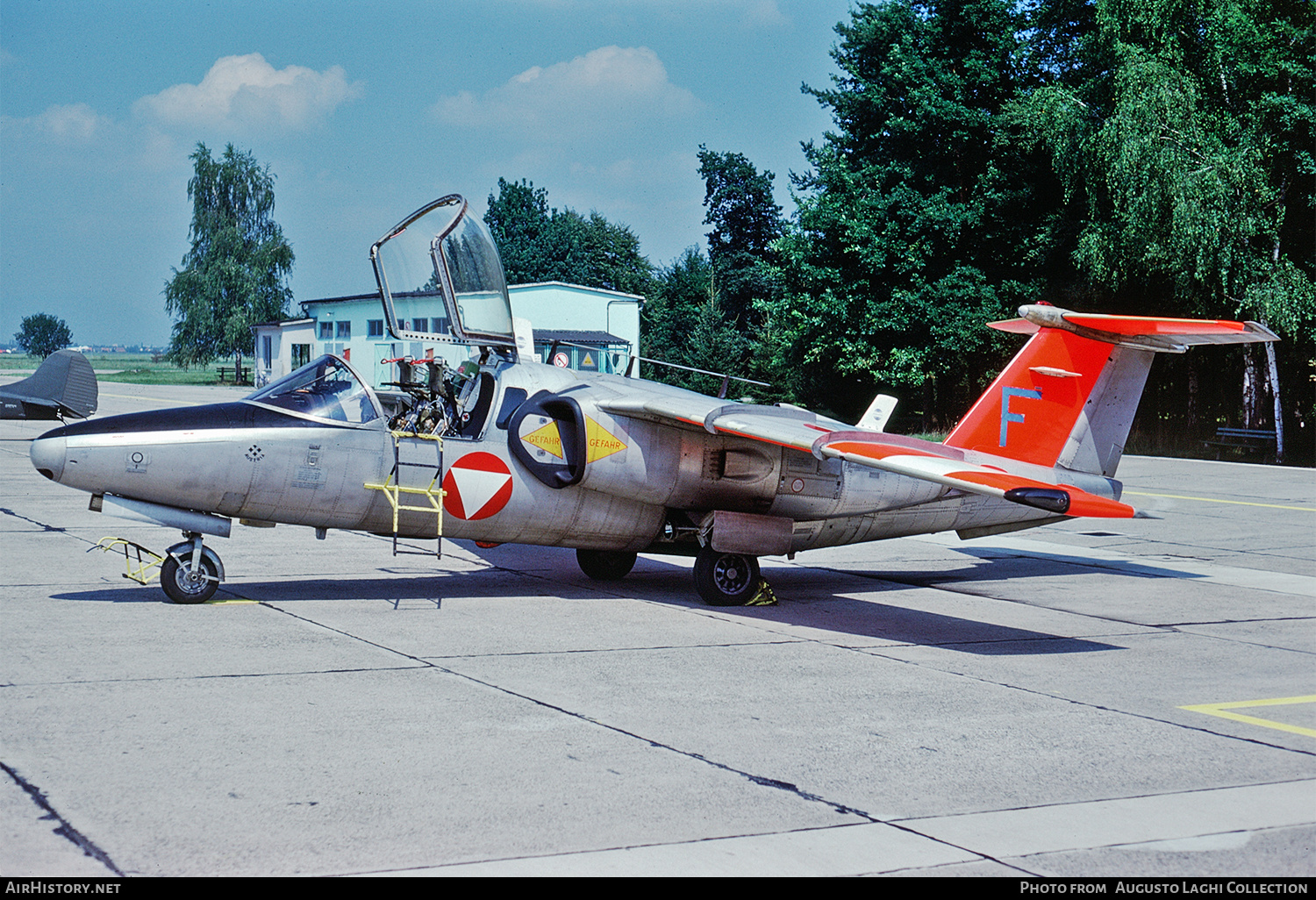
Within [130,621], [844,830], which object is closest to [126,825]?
[844,830]

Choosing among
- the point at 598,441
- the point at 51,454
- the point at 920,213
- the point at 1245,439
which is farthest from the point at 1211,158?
the point at 51,454

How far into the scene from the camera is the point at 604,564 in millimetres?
13102

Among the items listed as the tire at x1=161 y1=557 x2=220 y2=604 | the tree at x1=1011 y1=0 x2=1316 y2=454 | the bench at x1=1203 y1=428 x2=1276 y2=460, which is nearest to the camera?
the tire at x1=161 y1=557 x2=220 y2=604

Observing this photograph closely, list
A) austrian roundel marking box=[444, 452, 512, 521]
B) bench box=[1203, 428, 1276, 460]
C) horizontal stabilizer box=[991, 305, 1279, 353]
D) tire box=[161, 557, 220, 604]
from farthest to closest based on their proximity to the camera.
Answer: bench box=[1203, 428, 1276, 460] → horizontal stabilizer box=[991, 305, 1279, 353] → austrian roundel marking box=[444, 452, 512, 521] → tire box=[161, 557, 220, 604]

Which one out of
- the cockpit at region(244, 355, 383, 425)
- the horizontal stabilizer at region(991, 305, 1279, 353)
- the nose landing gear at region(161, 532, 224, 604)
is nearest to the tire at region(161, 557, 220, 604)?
the nose landing gear at region(161, 532, 224, 604)

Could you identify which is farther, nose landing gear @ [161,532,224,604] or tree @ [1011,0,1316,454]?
tree @ [1011,0,1316,454]

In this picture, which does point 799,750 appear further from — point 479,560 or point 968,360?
point 968,360

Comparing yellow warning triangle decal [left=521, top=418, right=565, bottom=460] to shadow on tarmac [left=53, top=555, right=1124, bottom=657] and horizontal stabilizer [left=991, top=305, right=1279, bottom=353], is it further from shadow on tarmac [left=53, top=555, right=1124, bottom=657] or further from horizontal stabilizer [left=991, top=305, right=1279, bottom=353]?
horizontal stabilizer [left=991, top=305, right=1279, bottom=353]

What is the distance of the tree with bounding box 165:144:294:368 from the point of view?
93.2 m

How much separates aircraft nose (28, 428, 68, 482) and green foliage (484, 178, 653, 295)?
75.8 m

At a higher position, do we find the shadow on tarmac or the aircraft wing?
the aircraft wing

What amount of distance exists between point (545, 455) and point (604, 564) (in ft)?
7.47

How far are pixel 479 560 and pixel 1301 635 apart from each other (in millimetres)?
8998

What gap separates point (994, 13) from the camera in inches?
1634
